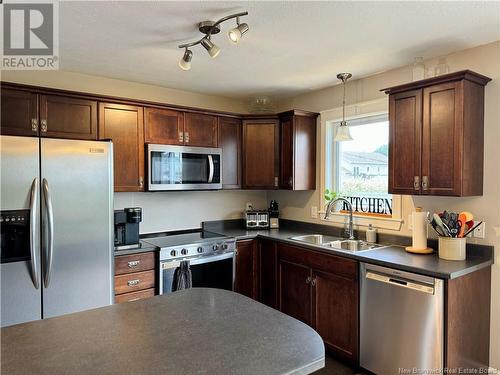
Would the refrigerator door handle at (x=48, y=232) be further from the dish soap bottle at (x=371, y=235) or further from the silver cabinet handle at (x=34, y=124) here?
the dish soap bottle at (x=371, y=235)

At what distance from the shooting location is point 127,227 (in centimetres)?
295

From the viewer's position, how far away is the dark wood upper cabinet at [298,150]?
Result: 11.6ft

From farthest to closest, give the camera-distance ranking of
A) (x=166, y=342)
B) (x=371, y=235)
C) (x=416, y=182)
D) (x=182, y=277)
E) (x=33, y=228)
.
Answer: (x=371, y=235) < (x=182, y=277) < (x=416, y=182) < (x=33, y=228) < (x=166, y=342)

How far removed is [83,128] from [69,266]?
1158mm

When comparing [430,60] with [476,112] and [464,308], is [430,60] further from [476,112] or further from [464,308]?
[464,308]

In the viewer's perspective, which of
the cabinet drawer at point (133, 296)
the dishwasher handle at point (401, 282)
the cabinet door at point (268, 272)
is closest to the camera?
→ the dishwasher handle at point (401, 282)

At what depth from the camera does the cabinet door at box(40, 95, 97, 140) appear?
266 centimetres

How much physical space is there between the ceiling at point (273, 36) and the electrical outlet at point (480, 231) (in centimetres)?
129

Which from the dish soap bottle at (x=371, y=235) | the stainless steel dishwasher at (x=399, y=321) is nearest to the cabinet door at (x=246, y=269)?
the dish soap bottle at (x=371, y=235)

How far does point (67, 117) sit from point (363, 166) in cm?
266

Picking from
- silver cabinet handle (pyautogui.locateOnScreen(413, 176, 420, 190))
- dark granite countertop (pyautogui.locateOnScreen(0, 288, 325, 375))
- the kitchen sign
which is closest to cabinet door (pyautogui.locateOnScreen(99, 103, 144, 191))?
dark granite countertop (pyautogui.locateOnScreen(0, 288, 325, 375))

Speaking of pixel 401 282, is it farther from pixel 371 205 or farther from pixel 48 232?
pixel 48 232

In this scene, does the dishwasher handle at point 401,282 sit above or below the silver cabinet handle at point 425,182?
below

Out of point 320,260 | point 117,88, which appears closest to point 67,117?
point 117,88
